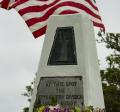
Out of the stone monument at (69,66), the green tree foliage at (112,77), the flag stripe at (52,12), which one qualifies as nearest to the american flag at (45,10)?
the flag stripe at (52,12)

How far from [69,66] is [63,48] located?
0.55 m

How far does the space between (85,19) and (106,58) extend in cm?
1256

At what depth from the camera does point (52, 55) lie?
14.0 meters

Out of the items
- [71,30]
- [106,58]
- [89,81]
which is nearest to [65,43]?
[71,30]

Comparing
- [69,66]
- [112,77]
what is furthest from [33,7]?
[112,77]

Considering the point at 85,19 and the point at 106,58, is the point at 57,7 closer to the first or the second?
the point at 85,19

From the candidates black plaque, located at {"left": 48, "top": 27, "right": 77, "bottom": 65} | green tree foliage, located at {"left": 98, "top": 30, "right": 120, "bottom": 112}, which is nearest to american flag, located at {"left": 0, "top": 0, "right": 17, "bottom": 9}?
black plaque, located at {"left": 48, "top": 27, "right": 77, "bottom": 65}

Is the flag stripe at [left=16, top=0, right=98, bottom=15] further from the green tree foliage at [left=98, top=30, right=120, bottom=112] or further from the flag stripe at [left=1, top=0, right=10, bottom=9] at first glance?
the green tree foliage at [left=98, top=30, right=120, bottom=112]

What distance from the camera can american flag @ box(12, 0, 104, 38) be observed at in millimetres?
14281

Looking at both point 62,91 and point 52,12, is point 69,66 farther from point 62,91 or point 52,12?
point 52,12

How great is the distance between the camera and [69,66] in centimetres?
1366

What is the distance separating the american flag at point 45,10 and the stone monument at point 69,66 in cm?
21

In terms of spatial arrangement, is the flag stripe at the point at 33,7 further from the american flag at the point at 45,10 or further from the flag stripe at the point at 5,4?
the flag stripe at the point at 5,4

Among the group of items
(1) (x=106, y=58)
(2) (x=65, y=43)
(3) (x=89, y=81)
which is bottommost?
(3) (x=89, y=81)
